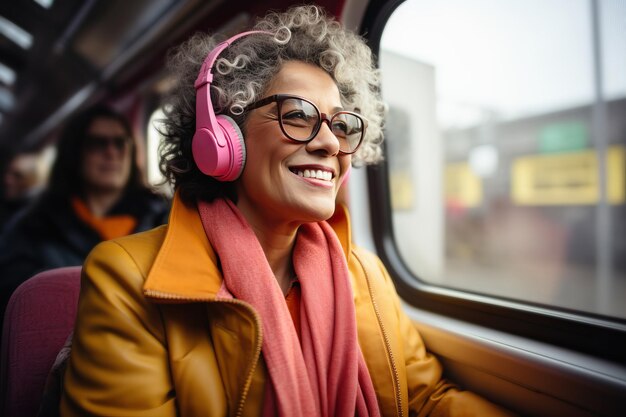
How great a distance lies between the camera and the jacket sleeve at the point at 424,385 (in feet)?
4.29

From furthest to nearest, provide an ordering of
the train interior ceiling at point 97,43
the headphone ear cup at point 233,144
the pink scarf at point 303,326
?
1. the train interior ceiling at point 97,43
2. the headphone ear cup at point 233,144
3. the pink scarf at point 303,326

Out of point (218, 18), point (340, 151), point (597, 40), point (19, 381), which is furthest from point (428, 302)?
point (218, 18)

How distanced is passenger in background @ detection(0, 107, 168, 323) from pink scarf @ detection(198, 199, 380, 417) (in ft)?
5.52

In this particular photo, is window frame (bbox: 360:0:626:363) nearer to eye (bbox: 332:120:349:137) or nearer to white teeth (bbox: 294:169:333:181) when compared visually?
eye (bbox: 332:120:349:137)

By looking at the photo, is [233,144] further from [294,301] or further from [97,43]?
[97,43]

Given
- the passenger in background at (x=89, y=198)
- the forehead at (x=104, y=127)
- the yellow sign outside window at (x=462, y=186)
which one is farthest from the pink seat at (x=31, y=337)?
the yellow sign outside window at (x=462, y=186)

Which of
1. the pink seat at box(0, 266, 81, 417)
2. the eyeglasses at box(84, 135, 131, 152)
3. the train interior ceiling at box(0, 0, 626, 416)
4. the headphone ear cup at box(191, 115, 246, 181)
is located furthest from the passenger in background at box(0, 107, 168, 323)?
the headphone ear cup at box(191, 115, 246, 181)

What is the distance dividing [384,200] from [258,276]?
1.26 metres

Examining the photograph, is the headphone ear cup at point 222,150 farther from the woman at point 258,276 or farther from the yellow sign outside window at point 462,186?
the yellow sign outside window at point 462,186

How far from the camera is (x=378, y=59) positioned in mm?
1948

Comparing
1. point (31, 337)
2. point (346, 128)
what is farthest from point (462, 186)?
point (31, 337)

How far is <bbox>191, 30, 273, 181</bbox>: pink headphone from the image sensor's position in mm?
1077

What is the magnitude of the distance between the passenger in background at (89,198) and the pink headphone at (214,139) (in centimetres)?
167

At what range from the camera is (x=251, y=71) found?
1208 mm
